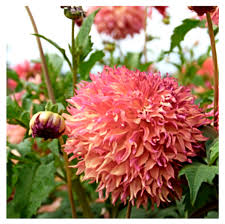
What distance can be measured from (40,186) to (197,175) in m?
0.42

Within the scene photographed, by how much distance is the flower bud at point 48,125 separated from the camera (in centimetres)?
57

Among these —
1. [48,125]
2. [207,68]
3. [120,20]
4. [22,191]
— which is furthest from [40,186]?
[207,68]

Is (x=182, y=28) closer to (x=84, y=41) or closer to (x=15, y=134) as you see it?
(x=84, y=41)

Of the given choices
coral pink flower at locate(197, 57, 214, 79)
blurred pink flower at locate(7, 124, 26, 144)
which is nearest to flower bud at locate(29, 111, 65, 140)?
blurred pink flower at locate(7, 124, 26, 144)

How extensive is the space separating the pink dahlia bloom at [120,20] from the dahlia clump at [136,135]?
82cm

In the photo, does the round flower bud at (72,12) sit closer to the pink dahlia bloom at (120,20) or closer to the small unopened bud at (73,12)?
the small unopened bud at (73,12)

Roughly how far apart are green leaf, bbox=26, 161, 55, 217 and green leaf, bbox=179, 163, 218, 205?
37cm

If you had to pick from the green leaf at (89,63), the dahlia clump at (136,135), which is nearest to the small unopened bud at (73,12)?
the green leaf at (89,63)

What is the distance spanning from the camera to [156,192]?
1.76 ft

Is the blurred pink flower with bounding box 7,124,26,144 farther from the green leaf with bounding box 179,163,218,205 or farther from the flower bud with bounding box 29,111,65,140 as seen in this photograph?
the green leaf with bounding box 179,163,218,205

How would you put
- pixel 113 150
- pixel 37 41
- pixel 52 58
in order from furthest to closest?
1. pixel 52 58
2. pixel 37 41
3. pixel 113 150

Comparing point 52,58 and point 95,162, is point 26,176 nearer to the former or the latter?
point 95,162
